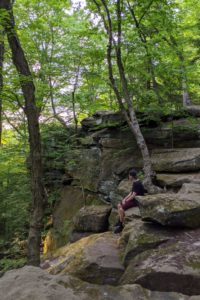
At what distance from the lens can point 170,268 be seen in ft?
13.3

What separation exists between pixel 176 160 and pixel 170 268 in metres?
5.61

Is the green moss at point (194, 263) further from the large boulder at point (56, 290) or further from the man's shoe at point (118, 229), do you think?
the man's shoe at point (118, 229)

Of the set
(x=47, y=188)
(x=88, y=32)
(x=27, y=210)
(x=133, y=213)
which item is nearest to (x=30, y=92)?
(x=88, y=32)

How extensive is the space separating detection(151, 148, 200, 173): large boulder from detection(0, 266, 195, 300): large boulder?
18.5 feet

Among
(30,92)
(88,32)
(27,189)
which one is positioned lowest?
(27,189)

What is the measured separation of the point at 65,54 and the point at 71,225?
7.89m

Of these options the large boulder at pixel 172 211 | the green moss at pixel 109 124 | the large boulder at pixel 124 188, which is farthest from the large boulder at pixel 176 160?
the large boulder at pixel 172 211

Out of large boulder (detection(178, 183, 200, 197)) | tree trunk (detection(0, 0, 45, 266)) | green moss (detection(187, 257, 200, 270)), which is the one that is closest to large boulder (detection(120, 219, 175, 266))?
green moss (detection(187, 257, 200, 270))

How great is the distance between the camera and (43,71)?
40.0ft

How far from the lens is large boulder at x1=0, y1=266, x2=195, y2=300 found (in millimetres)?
3393

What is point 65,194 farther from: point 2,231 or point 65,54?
point 65,54

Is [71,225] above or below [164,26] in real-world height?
below

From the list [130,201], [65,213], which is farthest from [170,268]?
[65,213]

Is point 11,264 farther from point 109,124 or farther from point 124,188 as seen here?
point 109,124
